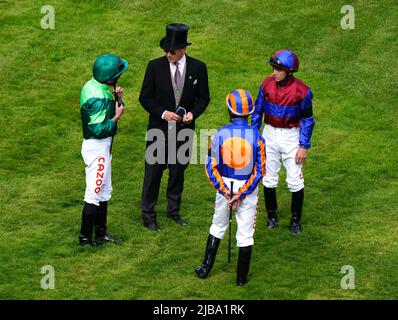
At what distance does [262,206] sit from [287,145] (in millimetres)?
1390

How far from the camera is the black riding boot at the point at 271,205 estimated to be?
1262cm

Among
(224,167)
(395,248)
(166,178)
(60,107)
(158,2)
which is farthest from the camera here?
(158,2)

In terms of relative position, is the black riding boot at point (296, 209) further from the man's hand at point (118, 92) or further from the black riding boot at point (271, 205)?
the man's hand at point (118, 92)

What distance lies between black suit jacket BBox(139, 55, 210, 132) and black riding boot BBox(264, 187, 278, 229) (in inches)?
52.9

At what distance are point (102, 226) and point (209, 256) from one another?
158 cm

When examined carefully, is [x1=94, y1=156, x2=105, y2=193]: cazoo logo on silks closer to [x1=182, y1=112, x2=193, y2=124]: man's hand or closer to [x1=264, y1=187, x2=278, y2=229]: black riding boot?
[x1=182, y1=112, x2=193, y2=124]: man's hand

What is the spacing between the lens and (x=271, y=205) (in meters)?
12.6

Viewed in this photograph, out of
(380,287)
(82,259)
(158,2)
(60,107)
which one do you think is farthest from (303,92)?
(158,2)

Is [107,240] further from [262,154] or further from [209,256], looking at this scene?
[262,154]

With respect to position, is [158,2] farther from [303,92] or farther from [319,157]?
[303,92]

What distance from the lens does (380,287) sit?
→ 1098 cm

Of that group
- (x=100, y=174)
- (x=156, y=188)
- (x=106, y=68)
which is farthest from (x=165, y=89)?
(x=100, y=174)

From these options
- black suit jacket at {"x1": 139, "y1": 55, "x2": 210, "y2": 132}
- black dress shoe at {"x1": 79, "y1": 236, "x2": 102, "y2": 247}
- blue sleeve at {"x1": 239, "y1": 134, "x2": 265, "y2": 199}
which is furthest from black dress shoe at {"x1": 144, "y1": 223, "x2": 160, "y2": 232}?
blue sleeve at {"x1": 239, "y1": 134, "x2": 265, "y2": 199}

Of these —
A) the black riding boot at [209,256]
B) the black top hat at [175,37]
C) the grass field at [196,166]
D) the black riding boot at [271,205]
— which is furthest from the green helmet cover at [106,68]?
the black riding boot at [271,205]
